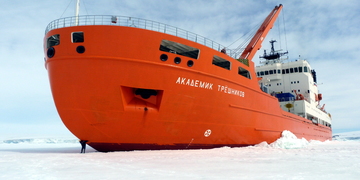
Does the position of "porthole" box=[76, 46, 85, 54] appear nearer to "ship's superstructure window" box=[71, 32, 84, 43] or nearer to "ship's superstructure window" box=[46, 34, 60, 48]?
"ship's superstructure window" box=[71, 32, 84, 43]

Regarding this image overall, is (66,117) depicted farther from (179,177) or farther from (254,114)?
(254,114)

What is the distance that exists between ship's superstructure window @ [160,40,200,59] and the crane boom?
7.16 m

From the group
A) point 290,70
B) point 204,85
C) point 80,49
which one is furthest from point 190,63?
point 290,70

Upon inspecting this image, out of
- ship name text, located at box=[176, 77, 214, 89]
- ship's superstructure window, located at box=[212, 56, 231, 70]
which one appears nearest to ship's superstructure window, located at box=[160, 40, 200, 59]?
ship name text, located at box=[176, 77, 214, 89]

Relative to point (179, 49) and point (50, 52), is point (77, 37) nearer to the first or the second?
point (50, 52)

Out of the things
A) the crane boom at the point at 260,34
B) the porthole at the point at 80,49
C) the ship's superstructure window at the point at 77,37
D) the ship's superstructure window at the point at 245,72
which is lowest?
the porthole at the point at 80,49

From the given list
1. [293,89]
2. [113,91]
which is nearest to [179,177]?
[113,91]

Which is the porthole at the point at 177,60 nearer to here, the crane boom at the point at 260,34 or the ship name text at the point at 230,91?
the ship name text at the point at 230,91

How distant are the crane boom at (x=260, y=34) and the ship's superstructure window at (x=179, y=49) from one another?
23.5 feet

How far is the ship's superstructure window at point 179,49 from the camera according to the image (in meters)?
9.77

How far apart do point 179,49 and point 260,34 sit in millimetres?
9382

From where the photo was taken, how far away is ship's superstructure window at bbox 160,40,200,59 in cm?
977

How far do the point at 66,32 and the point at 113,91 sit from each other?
283 centimetres

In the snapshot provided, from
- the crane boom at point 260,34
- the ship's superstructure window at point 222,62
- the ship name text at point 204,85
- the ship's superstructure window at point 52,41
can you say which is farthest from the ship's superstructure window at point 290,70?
the ship's superstructure window at point 52,41
